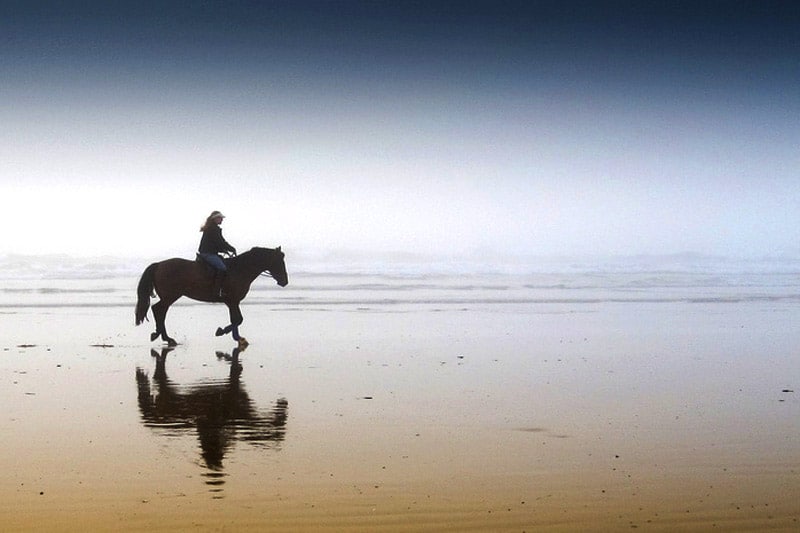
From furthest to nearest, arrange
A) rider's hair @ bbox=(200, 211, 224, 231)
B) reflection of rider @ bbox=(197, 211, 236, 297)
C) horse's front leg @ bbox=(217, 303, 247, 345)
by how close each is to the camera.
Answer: reflection of rider @ bbox=(197, 211, 236, 297), rider's hair @ bbox=(200, 211, 224, 231), horse's front leg @ bbox=(217, 303, 247, 345)

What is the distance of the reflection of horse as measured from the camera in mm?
7883

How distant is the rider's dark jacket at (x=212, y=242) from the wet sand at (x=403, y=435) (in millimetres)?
1947

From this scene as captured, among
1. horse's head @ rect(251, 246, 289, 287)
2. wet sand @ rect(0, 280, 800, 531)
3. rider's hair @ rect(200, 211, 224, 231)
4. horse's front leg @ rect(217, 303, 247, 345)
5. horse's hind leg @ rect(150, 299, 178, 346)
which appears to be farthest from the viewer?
horse's head @ rect(251, 246, 289, 287)

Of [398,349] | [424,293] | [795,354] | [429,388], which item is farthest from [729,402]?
[424,293]

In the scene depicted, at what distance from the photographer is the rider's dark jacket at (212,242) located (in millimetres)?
17500

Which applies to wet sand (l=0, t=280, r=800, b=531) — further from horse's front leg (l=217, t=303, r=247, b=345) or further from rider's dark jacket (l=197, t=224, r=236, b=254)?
rider's dark jacket (l=197, t=224, r=236, b=254)

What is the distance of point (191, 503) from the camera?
589cm

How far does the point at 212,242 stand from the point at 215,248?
0.12m

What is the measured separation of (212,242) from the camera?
17594mm

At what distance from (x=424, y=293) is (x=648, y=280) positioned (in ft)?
49.5

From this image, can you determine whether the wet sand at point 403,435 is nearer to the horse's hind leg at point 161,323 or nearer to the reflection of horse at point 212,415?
the reflection of horse at point 212,415

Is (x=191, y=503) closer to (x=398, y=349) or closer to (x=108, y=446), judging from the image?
(x=108, y=446)

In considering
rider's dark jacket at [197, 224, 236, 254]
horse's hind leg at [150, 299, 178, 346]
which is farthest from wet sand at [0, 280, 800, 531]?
rider's dark jacket at [197, 224, 236, 254]

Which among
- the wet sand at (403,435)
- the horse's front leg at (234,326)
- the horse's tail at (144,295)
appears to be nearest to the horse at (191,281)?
the horse's tail at (144,295)
